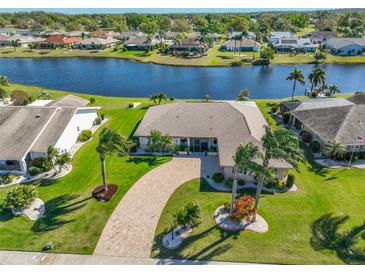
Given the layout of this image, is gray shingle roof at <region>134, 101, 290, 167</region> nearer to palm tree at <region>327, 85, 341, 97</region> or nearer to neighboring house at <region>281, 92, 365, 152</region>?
neighboring house at <region>281, 92, 365, 152</region>

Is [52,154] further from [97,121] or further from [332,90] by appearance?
[332,90]

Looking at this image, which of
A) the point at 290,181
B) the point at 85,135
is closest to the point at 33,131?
the point at 85,135

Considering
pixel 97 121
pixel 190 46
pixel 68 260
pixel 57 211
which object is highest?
Result: pixel 190 46

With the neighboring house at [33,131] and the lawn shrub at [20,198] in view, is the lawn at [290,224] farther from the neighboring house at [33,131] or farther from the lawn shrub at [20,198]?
the neighboring house at [33,131]

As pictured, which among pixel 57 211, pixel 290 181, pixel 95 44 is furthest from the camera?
pixel 95 44

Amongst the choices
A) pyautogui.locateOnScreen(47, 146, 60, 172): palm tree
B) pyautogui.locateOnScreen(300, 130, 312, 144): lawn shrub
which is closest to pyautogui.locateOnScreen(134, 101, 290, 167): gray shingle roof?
pyautogui.locateOnScreen(300, 130, 312, 144): lawn shrub
